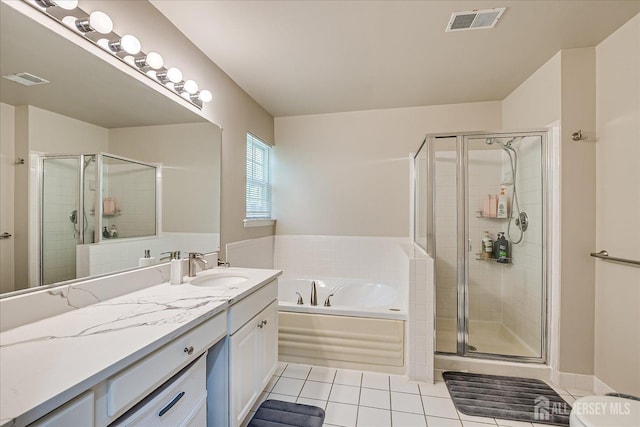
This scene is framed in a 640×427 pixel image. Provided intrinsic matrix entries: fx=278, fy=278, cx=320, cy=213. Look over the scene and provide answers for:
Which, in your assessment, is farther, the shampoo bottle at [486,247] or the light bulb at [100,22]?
the shampoo bottle at [486,247]

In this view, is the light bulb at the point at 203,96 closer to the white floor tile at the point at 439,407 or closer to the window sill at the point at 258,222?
the window sill at the point at 258,222

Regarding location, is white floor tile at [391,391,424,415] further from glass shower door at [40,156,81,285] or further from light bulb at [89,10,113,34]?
light bulb at [89,10,113,34]

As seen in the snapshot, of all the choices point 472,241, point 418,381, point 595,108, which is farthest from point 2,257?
point 595,108

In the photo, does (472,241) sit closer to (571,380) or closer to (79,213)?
(571,380)

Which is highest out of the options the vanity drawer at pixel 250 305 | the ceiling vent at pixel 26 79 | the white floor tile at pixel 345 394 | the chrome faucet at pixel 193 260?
the ceiling vent at pixel 26 79

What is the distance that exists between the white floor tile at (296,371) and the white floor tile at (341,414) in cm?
38

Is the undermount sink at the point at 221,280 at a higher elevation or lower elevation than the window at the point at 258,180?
lower

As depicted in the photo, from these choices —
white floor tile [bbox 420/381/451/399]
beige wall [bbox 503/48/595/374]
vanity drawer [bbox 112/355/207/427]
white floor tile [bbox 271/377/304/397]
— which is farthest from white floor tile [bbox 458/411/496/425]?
vanity drawer [bbox 112/355/207/427]

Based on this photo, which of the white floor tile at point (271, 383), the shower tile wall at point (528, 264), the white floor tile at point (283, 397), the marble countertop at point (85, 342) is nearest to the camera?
the marble countertop at point (85, 342)

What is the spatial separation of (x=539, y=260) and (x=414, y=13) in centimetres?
214

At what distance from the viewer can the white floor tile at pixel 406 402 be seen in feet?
5.98

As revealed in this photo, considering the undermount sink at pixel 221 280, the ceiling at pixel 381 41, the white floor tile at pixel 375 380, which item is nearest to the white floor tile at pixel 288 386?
the white floor tile at pixel 375 380

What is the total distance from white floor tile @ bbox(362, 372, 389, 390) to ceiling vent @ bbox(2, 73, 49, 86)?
2515 millimetres

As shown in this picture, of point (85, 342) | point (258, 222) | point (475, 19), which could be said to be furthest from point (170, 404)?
point (475, 19)
